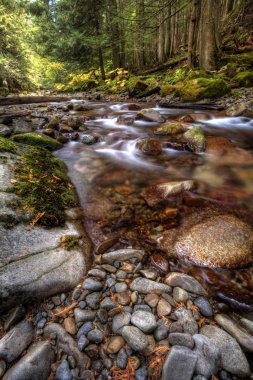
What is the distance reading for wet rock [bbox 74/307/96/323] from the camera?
63.4 inches

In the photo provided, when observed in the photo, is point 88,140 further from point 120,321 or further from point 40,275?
point 120,321

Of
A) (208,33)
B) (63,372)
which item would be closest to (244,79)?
(208,33)

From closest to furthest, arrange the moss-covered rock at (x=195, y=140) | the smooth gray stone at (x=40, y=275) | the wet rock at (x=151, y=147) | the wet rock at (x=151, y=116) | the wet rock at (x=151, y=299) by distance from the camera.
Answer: the smooth gray stone at (x=40, y=275), the wet rock at (x=151, y=299), the moss-covered rock at (x=195, y=140), the wet rock at (x=151, y=147), the wet rock at (x=151, y=116)

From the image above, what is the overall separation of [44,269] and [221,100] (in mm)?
9101

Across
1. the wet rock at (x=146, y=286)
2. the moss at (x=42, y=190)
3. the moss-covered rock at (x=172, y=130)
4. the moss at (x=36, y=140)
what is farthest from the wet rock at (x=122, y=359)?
the moss-covered rock at (x=172, y=130)

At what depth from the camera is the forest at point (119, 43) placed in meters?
10.3

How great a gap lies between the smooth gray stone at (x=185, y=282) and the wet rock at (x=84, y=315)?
26.7 inches

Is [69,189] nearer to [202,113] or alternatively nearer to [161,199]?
[161,199]

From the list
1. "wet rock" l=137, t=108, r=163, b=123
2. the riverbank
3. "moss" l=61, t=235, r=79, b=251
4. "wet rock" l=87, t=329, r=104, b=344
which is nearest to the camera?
the riverbank

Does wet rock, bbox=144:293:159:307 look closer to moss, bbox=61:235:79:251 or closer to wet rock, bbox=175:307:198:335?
wet rock, bbox=175:307:198:335

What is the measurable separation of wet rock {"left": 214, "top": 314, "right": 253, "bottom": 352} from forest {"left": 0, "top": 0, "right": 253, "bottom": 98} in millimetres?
9034

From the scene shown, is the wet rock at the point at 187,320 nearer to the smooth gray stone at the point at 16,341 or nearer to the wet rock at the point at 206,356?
the wet rock at the point at 206,356

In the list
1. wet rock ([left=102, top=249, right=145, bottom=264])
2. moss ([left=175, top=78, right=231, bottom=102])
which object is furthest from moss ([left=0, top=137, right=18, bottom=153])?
moss ([left=175, top=78, right=231, bottom=102])

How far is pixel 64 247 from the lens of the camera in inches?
81.5
